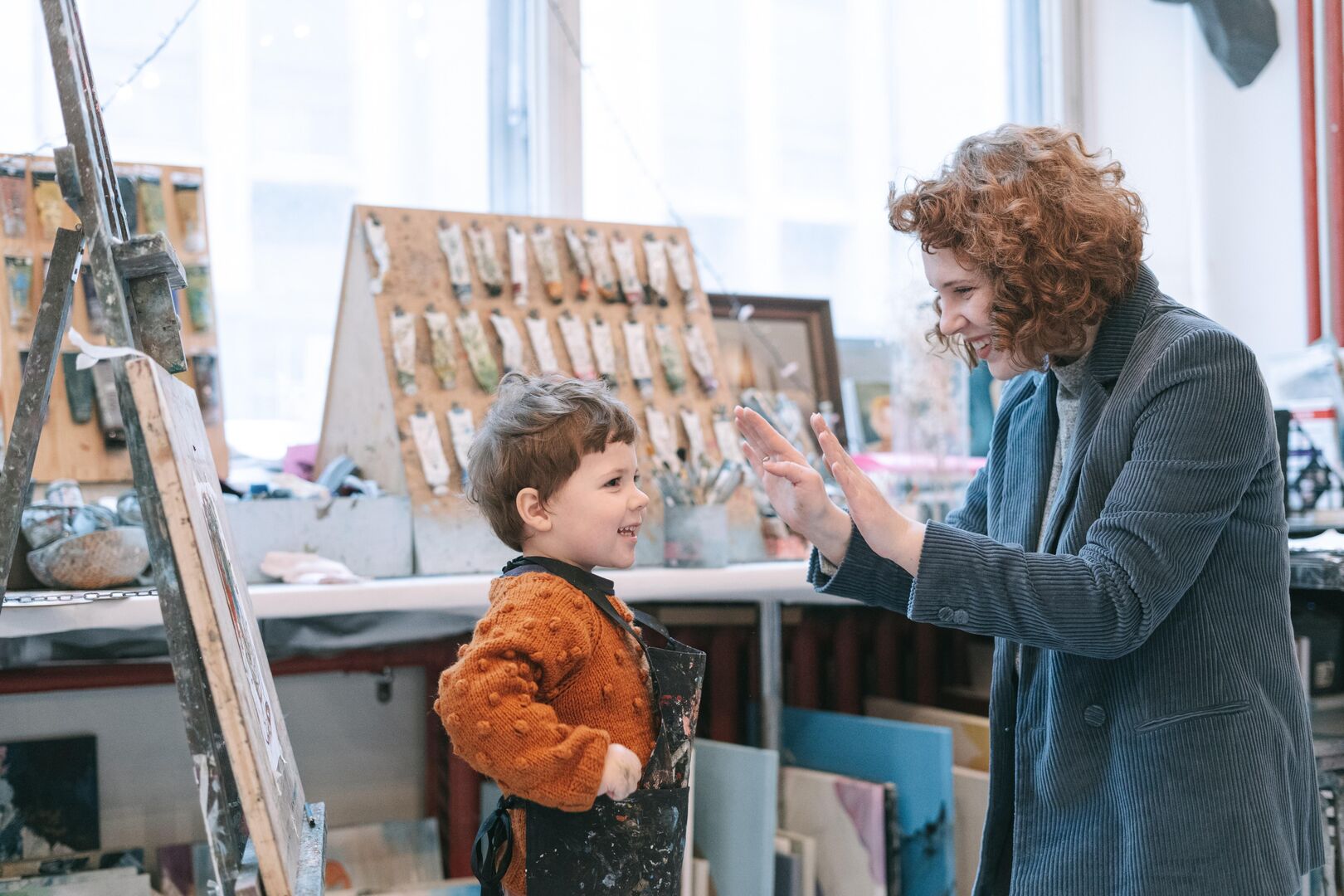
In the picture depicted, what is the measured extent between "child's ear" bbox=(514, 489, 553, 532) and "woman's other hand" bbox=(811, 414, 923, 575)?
1.05 feet

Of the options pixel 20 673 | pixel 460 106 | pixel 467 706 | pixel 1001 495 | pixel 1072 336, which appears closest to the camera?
pixel 467 706

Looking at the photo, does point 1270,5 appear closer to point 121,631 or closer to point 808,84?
point 808,84

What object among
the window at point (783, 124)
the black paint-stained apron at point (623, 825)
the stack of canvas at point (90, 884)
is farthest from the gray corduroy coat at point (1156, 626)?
the window at point (783, 124)

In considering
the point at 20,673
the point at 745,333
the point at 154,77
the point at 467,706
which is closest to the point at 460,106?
the point at 154,77

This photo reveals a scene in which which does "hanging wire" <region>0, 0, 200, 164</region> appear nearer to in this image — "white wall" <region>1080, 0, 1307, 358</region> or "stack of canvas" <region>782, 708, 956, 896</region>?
"stack of canvas" <region>782, 708, 956, 896</region>

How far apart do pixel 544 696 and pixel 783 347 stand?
5.19 ft

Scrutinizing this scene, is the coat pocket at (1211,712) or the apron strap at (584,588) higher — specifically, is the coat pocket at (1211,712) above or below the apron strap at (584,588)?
below

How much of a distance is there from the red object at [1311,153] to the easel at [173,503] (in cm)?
281

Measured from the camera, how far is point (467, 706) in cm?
114

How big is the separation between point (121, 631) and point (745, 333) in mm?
1476

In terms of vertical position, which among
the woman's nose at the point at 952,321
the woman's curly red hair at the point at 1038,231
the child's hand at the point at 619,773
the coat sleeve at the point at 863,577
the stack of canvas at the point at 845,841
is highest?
the woman's curly red hair at the point at 1038,231

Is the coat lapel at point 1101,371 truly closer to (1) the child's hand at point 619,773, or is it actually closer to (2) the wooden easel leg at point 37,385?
(1) the child's hand at point 619,773

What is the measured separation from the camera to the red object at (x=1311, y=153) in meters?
3.05

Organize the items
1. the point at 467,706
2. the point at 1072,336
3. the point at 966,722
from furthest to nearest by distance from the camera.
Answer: the point at 966,722 → the point at 1072,336 → the point at 467,706
